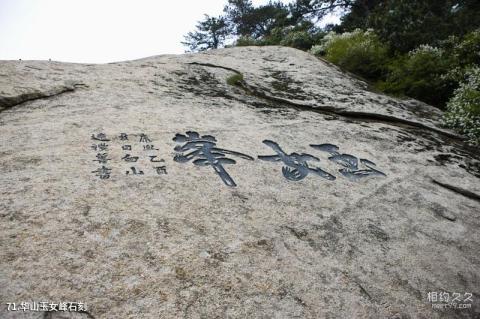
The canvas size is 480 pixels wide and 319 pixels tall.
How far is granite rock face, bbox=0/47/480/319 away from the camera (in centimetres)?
258

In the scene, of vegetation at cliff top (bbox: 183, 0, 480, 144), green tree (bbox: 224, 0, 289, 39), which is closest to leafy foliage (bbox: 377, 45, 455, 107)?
vegetation at cliff top (bbox: 183, 0, 480, 144)

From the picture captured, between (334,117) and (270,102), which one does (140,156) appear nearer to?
(270,102)

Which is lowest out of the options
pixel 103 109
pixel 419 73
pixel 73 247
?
pixel 73 247

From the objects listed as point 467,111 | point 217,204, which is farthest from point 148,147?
point 467,111

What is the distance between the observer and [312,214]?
11.8ft

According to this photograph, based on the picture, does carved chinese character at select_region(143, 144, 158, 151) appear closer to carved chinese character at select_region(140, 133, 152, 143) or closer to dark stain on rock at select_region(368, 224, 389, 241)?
carved chinese character at select_region(140, 133, 152, 143)

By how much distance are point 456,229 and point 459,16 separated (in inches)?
389

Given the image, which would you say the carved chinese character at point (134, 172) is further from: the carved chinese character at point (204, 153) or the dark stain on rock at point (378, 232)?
the dark stain on rock at point (378, 232)

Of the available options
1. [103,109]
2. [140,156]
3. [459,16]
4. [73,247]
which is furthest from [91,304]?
[459,16]

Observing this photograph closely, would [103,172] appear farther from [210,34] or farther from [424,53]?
[210,34]

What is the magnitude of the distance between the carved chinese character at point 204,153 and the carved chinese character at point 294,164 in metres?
0.40

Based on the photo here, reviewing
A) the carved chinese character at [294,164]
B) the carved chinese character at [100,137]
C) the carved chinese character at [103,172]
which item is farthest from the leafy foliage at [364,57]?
the carved chinese character at [103,172]

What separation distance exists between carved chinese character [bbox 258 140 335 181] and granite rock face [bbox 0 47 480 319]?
0.02 meters


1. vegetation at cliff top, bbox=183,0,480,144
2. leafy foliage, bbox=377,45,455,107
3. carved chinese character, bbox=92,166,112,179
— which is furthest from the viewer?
leafy foliage, bbox=377,45,455,107
